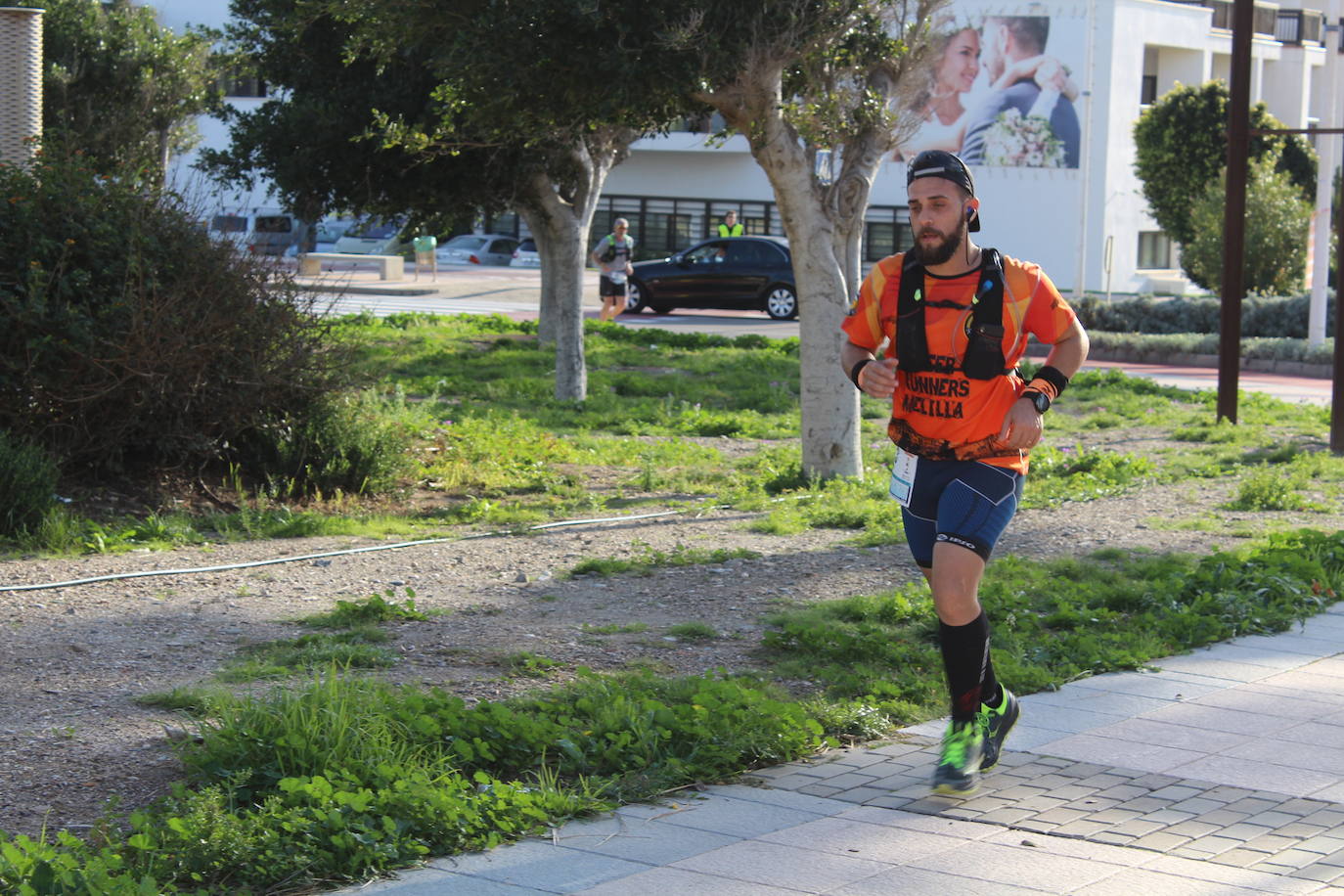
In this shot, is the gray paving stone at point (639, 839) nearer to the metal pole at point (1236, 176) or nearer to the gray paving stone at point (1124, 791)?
the gray paving stone at point (1124, 791)

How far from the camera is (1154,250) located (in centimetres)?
4669

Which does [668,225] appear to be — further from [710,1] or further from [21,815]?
[21,815]

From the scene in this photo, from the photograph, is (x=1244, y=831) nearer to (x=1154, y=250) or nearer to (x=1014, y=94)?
(x=1014, y=94)

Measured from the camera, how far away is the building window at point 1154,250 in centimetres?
4600

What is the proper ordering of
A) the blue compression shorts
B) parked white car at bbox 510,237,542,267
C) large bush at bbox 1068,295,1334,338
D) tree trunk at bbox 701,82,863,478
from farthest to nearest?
parked white car at bbox 510,237,542,267
large bush at bbox 1068,295,1334,338
tree trunk at bbox 701,82,863,478
the blue compression shorts

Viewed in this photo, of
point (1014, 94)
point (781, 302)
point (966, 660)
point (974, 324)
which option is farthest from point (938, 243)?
point (1014, 94)

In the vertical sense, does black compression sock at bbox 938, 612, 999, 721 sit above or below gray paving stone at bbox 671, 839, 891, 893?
above

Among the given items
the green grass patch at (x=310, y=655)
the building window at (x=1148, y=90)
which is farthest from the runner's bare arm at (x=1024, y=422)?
the building window at (x=1148, y=90)

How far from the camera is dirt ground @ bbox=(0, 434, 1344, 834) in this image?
16.3 feet

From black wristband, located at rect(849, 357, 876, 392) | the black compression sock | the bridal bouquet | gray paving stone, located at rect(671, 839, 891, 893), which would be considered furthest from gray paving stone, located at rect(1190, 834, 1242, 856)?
the bridal bouquet

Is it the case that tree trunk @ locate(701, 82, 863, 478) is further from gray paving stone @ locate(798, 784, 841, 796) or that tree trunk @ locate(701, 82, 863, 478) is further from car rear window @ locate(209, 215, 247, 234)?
gray paving stone @ locate(798, 784, 841, 796)

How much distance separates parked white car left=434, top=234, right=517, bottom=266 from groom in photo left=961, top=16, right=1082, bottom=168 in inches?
616

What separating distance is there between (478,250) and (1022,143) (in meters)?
18.1

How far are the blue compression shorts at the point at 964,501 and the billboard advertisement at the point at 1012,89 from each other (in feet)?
133
